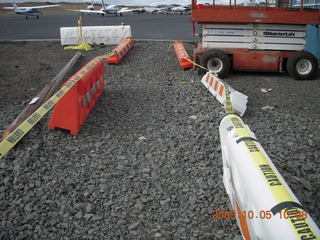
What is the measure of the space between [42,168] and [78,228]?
138 cm

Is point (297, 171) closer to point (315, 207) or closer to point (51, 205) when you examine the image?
point (315, 207)

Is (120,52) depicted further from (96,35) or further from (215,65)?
(96,35)

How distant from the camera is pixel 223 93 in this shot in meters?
6.68

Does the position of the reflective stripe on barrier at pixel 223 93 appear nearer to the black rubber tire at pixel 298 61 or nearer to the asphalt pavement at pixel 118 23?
the black rubber tire at pixel 298 61

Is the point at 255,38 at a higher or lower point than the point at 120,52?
higher

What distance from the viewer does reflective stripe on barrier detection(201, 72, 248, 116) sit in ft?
20.5

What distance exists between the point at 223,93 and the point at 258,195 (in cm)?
421

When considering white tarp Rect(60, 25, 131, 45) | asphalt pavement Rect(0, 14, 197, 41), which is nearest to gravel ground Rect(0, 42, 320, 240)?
white tarp Rect(60, 25, 131, 45)

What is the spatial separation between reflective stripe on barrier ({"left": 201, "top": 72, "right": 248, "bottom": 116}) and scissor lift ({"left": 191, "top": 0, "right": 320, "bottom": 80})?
1.48 meters

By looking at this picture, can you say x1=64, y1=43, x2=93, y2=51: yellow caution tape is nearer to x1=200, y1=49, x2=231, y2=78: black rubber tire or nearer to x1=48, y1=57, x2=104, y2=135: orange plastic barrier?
x1=200, y1=49, x2=231, y2=78: black rubber tire

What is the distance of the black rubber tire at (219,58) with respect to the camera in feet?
29.5

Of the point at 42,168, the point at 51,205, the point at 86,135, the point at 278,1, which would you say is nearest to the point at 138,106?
the point at 86,135

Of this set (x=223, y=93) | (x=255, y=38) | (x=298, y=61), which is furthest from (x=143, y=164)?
(x=298, y=61)

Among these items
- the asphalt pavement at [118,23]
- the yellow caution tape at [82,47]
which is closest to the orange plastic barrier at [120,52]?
the yellow caution tape at [82,47]
